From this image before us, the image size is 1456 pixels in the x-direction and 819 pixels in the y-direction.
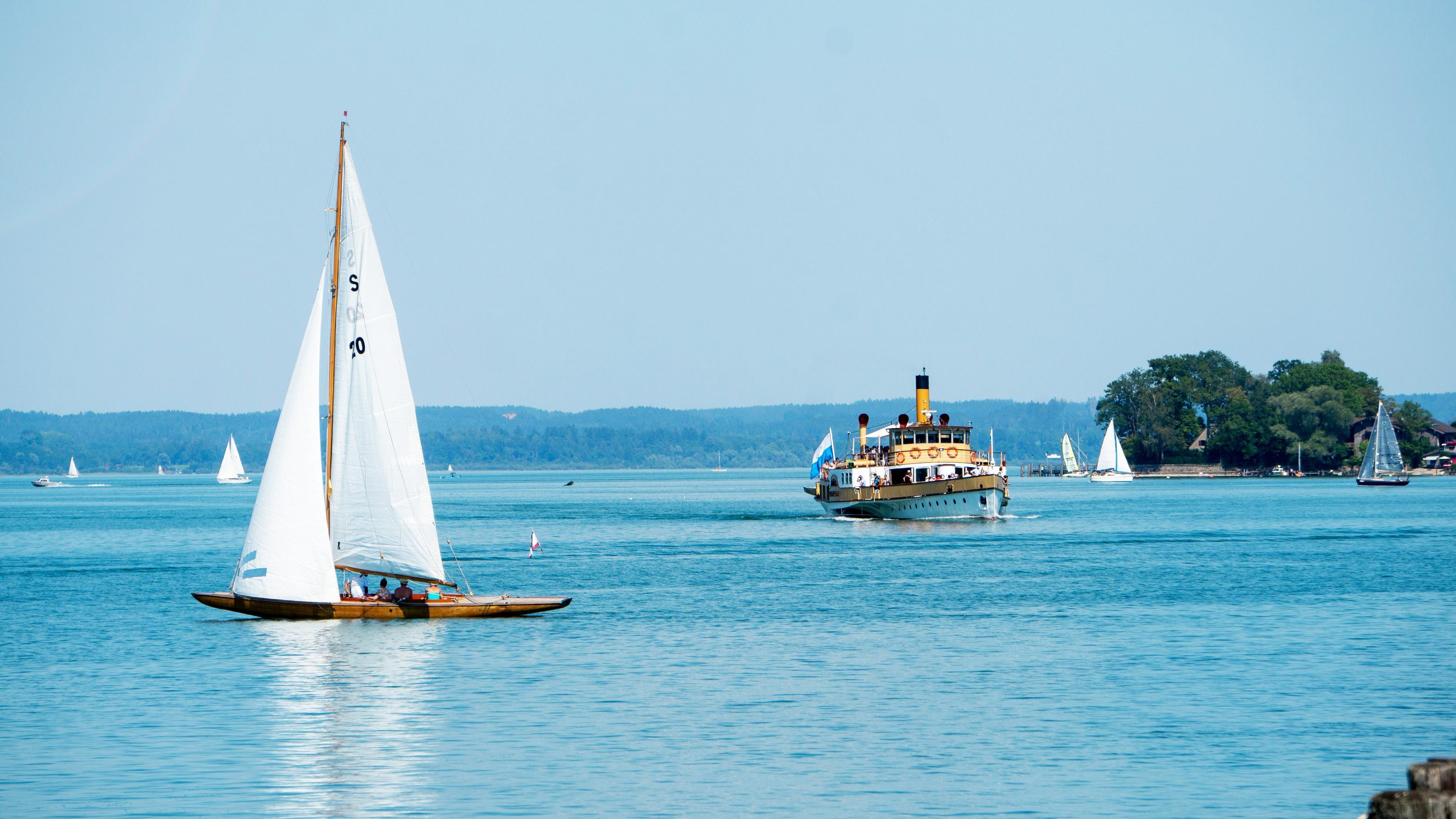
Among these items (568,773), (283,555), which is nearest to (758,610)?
(283,555)

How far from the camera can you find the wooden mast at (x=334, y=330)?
44625 millimetres

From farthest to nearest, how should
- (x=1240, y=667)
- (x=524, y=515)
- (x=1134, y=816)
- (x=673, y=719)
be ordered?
(x=524, y=515) < (x=1240, y=667) < (x=673, y=719) < (x=1134, y=816)

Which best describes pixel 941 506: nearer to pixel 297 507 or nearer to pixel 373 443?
pixel 373 443

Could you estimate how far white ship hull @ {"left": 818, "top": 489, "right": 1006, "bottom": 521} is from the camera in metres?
111

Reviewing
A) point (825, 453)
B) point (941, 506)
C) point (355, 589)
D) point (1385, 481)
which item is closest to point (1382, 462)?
point (1385, 481)

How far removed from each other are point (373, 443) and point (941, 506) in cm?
7127

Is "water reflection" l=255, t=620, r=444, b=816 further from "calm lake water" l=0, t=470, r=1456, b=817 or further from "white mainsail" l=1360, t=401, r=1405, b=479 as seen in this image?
"white mainsail" l=1360, t=401, r=1405, b=479

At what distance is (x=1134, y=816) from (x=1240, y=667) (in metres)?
16.1

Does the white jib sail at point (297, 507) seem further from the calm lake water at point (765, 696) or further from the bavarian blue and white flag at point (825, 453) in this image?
the bavarian blue and white flag at point (825, 453)

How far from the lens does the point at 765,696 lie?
114ft

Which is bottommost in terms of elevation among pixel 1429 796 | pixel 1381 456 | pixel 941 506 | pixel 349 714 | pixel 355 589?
pixel 349 714

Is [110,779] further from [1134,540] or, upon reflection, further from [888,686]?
[1134,540]

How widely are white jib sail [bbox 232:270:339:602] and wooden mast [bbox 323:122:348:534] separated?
15.3 inches

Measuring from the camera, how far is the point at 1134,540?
95188mm
